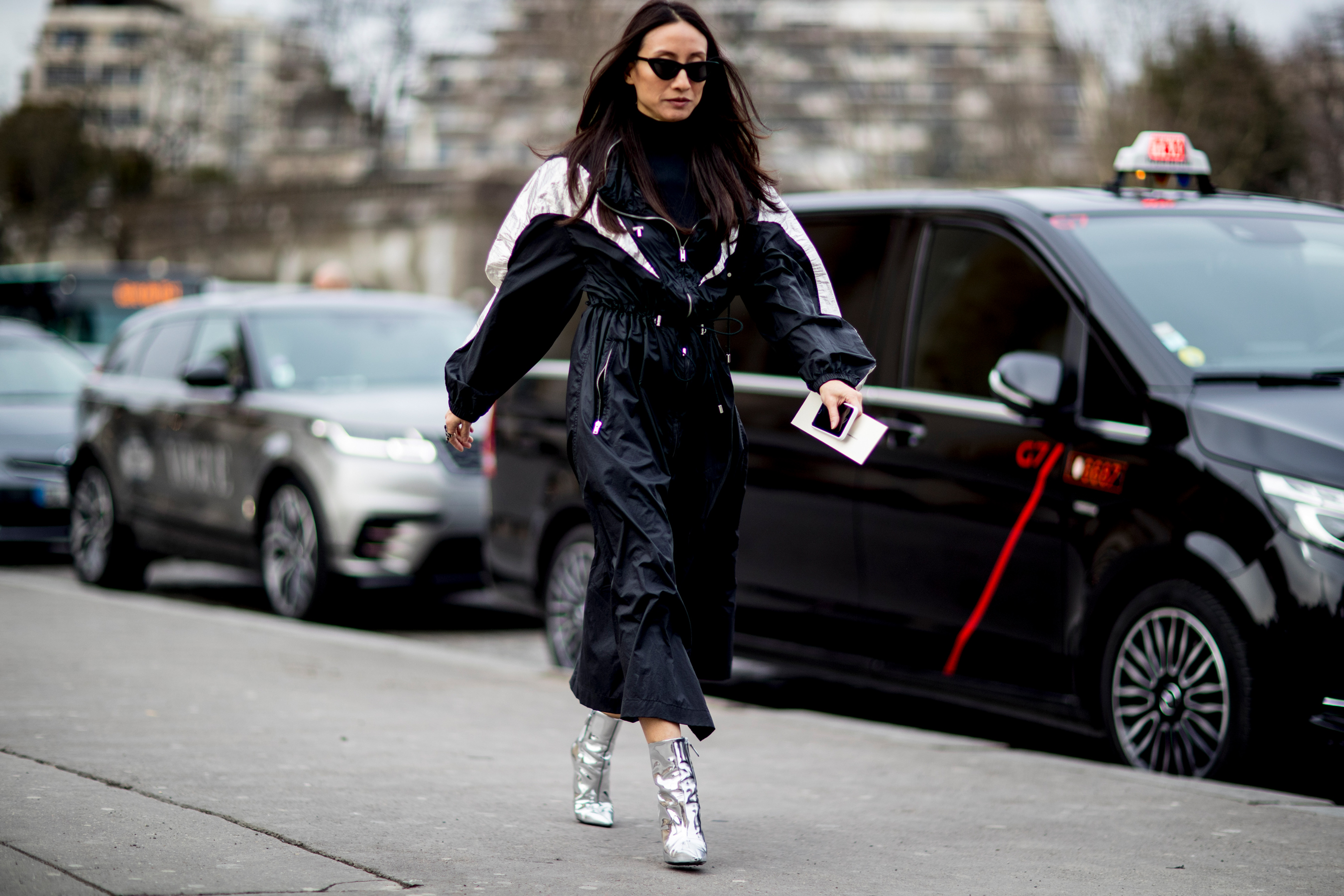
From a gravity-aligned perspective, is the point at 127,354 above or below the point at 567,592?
above

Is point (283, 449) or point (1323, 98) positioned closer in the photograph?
point (283, 449)

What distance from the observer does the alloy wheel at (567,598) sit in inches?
282

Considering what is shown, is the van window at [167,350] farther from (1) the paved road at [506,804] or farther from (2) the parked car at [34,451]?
(1) the paved road at [506,804]

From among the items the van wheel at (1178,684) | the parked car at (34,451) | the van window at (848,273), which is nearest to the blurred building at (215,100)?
the parked car at (34,451)

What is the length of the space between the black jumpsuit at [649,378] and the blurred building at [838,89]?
29427 mm

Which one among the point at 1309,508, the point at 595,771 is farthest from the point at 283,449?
the point at 1309,508

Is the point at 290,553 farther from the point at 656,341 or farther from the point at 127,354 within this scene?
the point at 656,341

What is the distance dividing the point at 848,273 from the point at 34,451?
25.5 feet

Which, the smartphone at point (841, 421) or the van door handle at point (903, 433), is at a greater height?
the smartphone at point (841, 421)

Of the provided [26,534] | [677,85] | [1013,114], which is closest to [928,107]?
[1013,114]

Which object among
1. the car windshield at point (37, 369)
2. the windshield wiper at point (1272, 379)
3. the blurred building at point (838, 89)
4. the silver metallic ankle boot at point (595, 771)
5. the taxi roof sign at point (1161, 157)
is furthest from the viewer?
the blurred building at point (838, 89)

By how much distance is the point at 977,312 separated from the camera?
238 inches

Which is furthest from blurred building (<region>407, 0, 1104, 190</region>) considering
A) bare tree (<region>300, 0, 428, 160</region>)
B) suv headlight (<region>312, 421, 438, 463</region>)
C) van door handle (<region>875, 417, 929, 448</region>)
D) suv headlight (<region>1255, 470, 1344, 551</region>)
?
suv headlight (<region>1255, 470, 1344, 551</region>)

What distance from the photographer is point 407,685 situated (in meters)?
6.75
